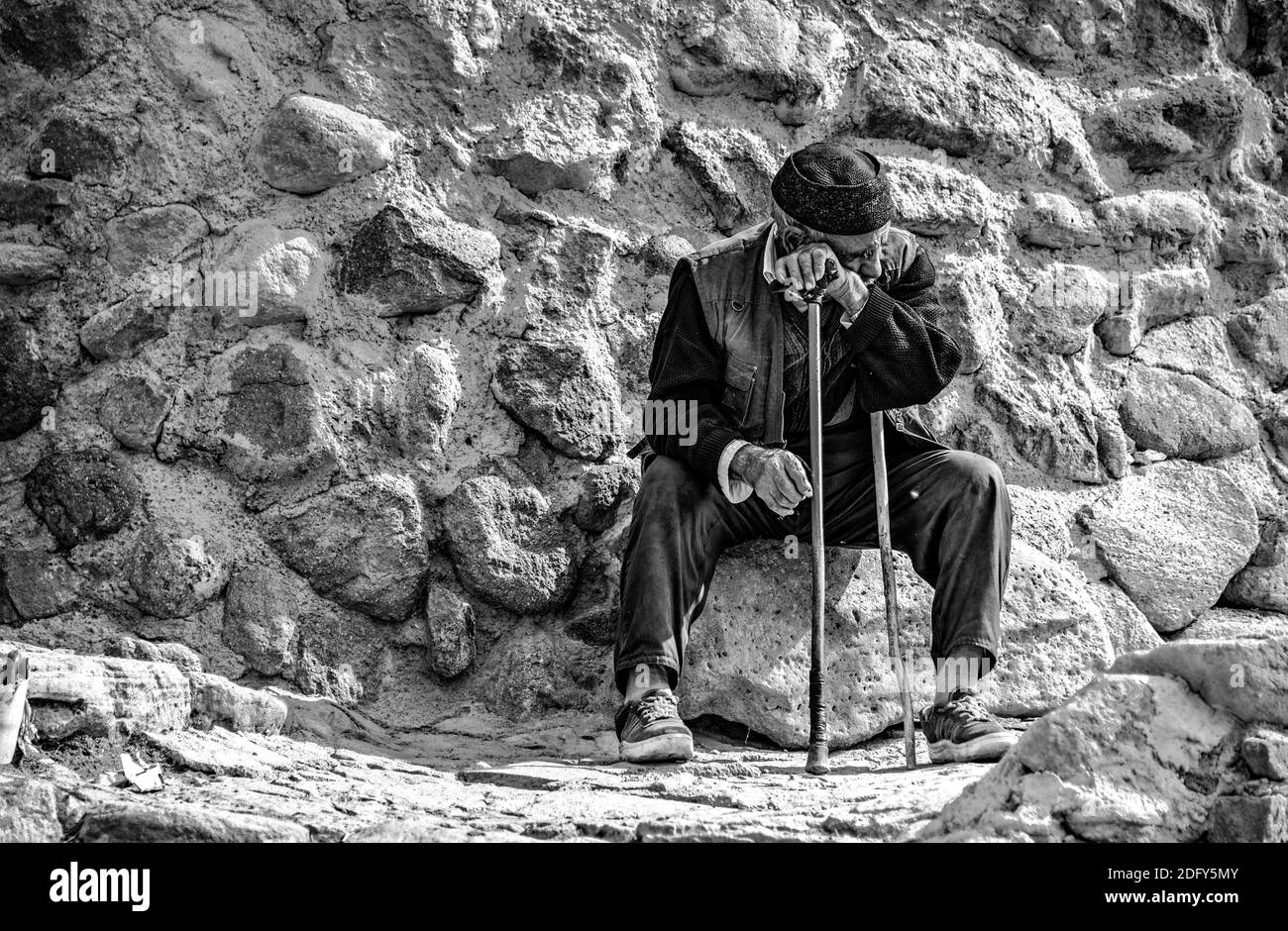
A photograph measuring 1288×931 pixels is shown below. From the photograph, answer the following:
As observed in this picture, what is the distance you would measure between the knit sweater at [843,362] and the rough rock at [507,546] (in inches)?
15.6

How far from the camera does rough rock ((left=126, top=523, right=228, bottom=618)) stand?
10.8ft

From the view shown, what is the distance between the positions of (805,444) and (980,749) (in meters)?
0.90

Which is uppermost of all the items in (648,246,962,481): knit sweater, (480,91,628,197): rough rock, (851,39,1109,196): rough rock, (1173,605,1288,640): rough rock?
(851,39,1109,196): rough rock

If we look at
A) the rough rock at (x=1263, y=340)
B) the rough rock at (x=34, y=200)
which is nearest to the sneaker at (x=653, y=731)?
the rough rock at (x=34, y=200)

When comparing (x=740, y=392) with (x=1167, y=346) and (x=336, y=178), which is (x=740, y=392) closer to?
(x=336, y=178)

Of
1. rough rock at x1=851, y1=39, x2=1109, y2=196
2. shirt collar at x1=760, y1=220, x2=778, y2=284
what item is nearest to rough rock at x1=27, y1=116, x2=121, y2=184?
shirt collar at x1=760, y1=220, x2=778, y2=284

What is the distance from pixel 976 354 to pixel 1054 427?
1.05ft

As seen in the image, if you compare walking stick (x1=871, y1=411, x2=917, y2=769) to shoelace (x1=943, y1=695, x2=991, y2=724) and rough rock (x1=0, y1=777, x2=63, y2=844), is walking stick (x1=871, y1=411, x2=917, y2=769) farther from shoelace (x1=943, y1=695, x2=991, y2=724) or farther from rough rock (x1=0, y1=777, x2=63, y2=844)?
rough rock (x1=0, y1=777, x2=63, y2=844)

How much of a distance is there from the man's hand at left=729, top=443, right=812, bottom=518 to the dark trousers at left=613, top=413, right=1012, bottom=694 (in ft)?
0.53

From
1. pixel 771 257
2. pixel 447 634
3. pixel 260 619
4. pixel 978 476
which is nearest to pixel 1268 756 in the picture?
pixel 978 476

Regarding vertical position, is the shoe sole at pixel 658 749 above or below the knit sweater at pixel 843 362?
below

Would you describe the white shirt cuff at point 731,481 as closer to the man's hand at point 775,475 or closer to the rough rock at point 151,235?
the man's hand at point 775,475

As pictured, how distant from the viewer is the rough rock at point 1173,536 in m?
4.03
